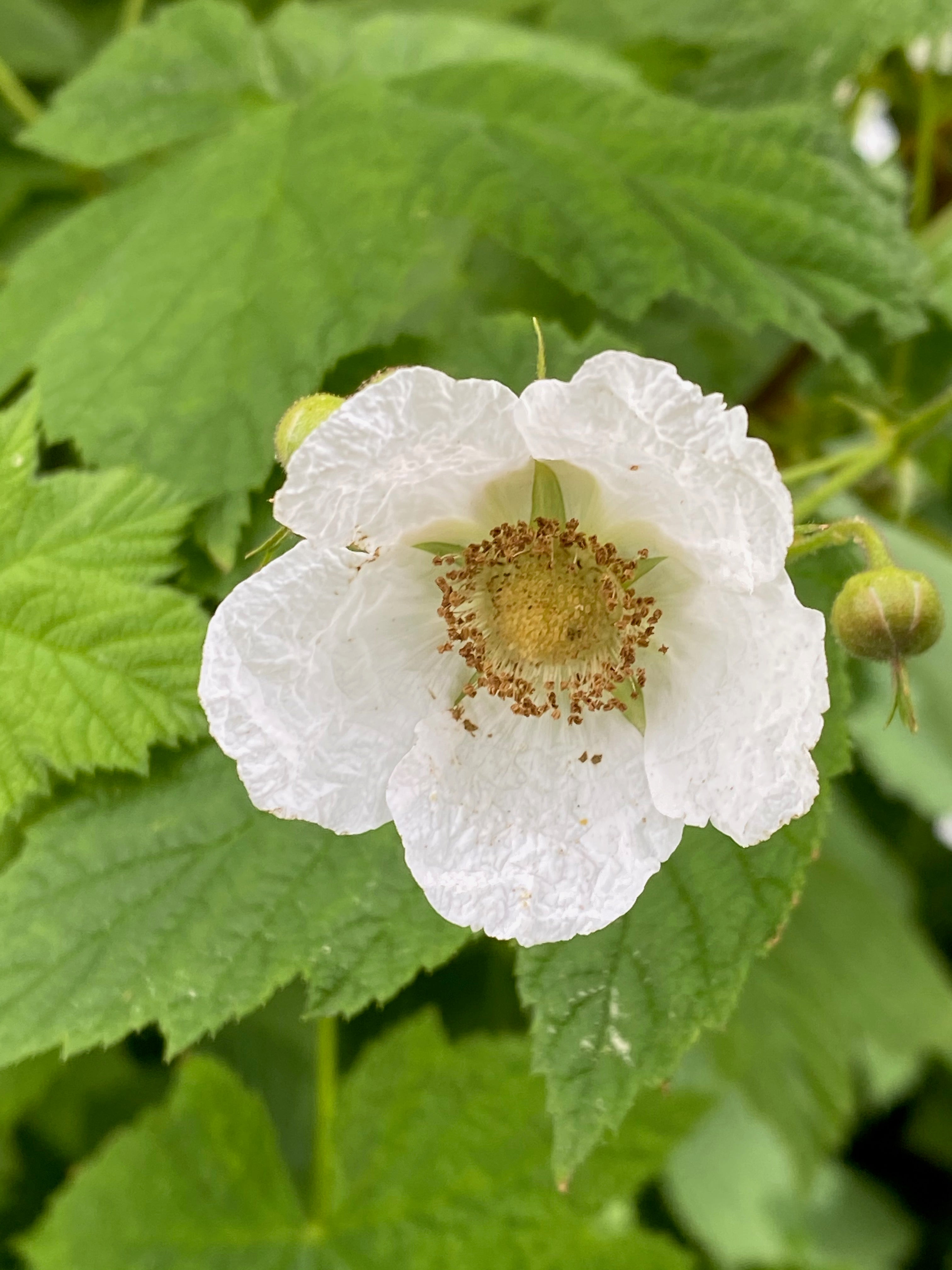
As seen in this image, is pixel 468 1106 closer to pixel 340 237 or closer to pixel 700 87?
pixel 340 237

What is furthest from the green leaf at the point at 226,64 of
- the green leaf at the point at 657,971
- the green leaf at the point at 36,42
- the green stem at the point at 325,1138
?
the green stem at the point at 325,1138

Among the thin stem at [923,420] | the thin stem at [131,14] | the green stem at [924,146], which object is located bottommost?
the green stem at [924,146]

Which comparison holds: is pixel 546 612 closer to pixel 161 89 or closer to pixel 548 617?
pixel 548 617

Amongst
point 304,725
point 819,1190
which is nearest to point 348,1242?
point 304,725

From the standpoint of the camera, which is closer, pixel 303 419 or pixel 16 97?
pixel 303 419

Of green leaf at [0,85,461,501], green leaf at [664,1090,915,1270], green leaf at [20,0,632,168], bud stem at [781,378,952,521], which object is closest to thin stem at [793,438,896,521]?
bud stem at [781,378,952,521]

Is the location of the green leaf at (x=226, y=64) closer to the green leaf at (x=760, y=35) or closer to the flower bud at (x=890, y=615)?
the green leaf at (x=760, y=35)

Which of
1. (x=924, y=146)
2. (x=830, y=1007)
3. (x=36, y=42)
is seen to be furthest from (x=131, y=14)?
(x=830, y=1007)

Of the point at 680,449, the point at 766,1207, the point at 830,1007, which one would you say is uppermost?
the point at 680,449
